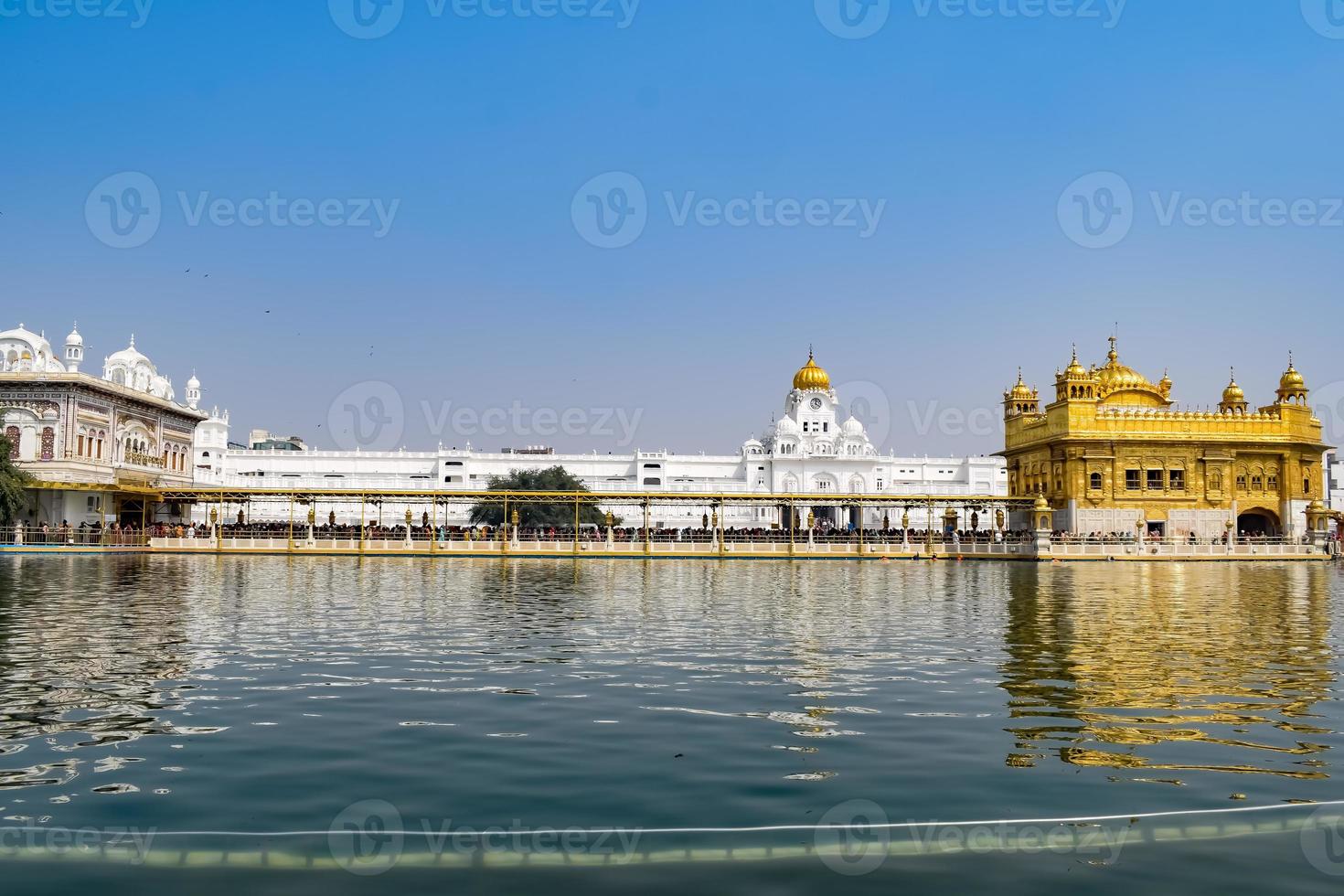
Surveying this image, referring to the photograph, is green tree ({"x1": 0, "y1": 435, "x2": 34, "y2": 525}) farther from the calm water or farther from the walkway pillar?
the walkway pillar

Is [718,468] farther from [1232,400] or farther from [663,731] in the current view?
[663,731]

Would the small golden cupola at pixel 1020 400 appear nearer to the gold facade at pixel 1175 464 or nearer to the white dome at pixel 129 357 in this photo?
the gold facade at pixel 1175 464

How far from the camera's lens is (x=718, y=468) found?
107 m

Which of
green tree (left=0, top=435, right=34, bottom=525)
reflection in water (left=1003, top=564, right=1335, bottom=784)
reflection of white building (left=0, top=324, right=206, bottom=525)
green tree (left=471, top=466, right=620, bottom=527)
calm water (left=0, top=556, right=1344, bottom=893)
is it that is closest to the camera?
calm water (left=0, top=556, right=1344, bottom=893)

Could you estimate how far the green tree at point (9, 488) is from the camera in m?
48.5

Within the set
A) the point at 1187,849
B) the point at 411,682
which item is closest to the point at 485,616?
the point at 411,682

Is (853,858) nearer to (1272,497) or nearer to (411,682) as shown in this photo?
(411,682)

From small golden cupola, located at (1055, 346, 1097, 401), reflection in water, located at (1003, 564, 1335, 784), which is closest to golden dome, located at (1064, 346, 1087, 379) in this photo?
small golden cupola, located at (1055, 346, 1097, 401)

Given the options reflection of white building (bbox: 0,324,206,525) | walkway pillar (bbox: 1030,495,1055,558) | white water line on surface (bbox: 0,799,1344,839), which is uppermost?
reflection of white building (bbox: 0,324,206,525)

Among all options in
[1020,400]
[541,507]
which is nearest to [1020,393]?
[1020,400]

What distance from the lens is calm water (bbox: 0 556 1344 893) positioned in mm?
6512

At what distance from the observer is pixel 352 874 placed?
20.6 ft

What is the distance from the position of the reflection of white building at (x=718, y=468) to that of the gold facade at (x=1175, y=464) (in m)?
37.7

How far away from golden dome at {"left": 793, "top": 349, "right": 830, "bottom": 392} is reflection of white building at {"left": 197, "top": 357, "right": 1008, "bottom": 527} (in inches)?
3.5
